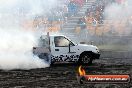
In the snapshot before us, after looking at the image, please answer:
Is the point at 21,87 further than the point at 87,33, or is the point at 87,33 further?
the point at 87,33

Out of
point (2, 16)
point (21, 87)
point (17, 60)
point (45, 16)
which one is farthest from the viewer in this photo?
point (45, 16)

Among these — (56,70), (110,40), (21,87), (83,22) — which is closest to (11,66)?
(56,70)

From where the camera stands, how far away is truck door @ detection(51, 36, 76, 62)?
703 inches

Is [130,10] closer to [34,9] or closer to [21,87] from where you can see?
[34,9]

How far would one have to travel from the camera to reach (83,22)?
122ft

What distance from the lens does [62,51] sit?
17.9m

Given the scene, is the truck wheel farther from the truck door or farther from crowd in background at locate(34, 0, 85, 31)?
crowd in background at locate(34, 0, 85, 31)

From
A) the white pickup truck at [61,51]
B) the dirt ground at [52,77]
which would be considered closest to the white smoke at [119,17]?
the white pickup truck at [61,51]

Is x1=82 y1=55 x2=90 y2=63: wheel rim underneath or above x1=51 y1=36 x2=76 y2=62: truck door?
underneath

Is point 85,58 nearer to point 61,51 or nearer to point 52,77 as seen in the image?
point 61,51

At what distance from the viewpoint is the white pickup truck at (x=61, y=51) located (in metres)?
17.8

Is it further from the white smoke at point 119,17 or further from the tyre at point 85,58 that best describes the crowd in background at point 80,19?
the tyre at point 85,58

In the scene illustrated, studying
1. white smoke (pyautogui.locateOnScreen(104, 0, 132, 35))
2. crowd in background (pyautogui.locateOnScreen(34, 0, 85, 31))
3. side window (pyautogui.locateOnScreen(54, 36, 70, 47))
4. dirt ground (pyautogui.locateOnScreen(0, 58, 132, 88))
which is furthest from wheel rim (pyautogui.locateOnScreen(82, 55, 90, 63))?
white smoke (pyautogui.locateOnScreen(104, 0, 132, 35))

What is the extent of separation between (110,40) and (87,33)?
2.64 metres
